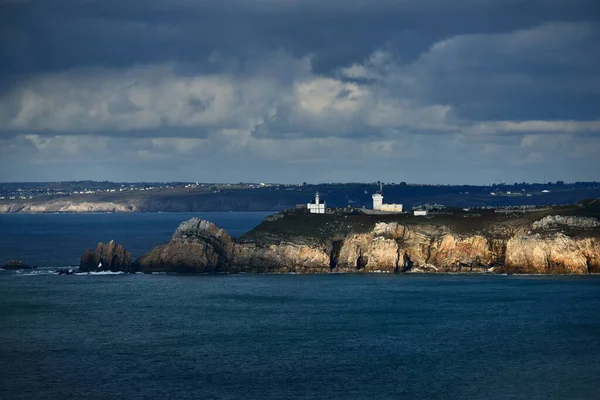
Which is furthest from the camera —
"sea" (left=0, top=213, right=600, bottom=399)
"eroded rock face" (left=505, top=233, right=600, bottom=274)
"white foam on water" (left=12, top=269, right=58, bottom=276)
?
"white foam on water" (left=12, top=269, right=58, bottom=276)

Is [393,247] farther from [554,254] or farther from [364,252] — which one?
[554,254]

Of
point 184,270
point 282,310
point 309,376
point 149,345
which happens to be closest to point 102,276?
point 184,270

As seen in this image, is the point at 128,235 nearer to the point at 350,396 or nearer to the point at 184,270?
the point at 184,270

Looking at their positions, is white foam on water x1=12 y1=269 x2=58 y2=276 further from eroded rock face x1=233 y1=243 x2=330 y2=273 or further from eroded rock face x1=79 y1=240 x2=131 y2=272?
eroded rock face x1=233 y1=243 x2=330 y2=273

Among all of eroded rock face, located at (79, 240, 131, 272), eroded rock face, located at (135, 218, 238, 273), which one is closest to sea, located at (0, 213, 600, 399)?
eroded rock face, located at (79, 240, 131, 272)

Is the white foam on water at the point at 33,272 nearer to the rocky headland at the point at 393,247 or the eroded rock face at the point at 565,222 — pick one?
the rocky headland at the point at 393,247

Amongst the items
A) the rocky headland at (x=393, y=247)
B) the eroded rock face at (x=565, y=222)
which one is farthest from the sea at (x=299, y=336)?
the eroded rock face at (x=565, y=222)
